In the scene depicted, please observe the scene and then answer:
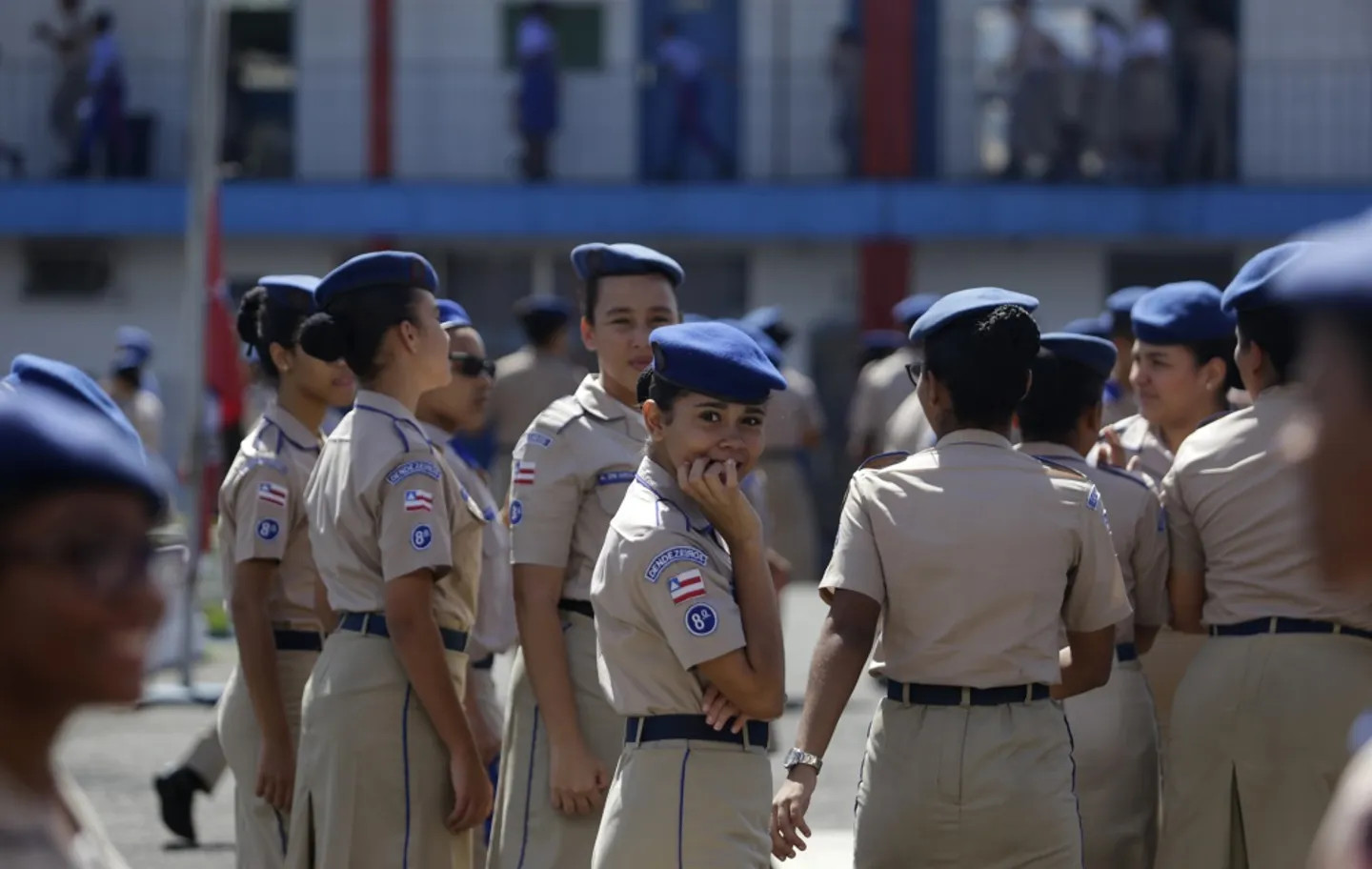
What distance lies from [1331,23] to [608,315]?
60.4ft

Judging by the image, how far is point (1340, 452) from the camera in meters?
1.86

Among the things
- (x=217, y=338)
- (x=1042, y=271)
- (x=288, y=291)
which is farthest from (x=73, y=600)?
(x=1042, y=271)

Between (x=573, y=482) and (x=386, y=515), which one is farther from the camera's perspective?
(x=573, y=482)

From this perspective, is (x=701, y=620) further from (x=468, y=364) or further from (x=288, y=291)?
(x=468, y=364)

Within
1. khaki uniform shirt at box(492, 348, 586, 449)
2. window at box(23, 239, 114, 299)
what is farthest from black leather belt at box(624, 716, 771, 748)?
window at box(23, 239, 114, 299)

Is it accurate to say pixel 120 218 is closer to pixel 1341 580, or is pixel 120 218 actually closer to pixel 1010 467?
pixel 1010 467

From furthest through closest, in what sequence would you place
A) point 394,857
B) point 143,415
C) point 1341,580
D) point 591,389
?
point 143,415 < point 591,389 < point 394,857 < point 1341,580

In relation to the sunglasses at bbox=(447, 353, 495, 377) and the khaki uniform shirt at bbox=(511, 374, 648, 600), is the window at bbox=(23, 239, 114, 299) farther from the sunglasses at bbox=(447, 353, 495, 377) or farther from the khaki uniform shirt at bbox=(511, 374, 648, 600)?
the khaki uniform shirt at bbox=(511, 374, 648, 600)

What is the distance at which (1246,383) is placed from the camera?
488 centimetres

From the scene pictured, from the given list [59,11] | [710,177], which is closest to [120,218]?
[59,11]

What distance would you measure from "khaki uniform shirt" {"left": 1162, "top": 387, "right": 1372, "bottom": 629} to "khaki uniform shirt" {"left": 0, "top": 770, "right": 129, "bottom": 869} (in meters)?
3.16

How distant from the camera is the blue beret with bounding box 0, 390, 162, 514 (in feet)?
6.53

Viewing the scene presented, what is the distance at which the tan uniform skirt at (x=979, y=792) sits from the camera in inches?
164

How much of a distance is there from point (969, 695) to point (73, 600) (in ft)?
8.27
